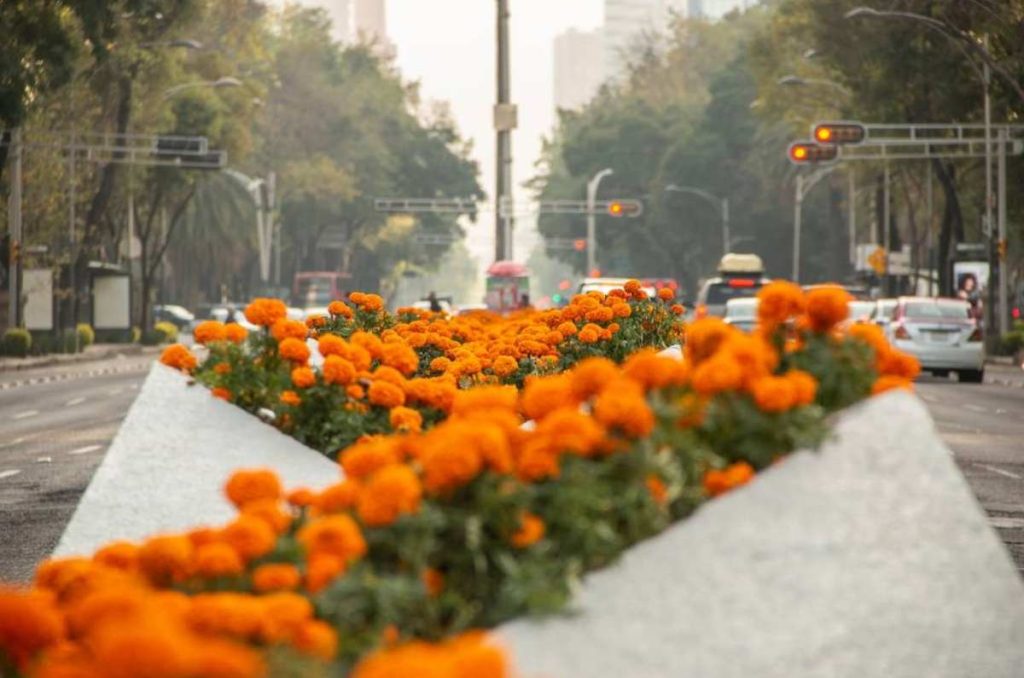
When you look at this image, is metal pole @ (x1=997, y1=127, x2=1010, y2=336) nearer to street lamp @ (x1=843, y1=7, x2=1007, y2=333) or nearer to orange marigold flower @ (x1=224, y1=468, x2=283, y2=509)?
street lamp @ (x1=843, y1=7, x2=1007, y2=333)

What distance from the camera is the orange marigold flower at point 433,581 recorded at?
17.8 ft

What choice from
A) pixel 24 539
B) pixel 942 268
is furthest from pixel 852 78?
pixel 24 539

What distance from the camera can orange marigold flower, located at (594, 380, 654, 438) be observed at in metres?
5.75

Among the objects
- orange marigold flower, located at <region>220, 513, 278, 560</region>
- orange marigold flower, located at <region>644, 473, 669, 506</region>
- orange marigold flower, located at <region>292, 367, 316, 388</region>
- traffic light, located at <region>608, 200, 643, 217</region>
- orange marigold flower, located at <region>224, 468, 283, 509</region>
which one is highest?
traffic light, located at <region>608, 200, 643, 217</region>

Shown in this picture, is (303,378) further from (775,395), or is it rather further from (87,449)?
(87,449)

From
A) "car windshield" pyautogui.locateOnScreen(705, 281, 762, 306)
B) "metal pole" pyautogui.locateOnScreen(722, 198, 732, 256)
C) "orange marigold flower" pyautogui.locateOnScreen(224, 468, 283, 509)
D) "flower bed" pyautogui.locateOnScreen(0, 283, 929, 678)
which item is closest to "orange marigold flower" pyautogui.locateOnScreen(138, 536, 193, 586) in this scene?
"flower bed" pyautogui.locateOnScreen(0, 283, 929, 678)

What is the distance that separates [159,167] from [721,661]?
7111 cm

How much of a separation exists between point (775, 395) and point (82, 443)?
20.8 m

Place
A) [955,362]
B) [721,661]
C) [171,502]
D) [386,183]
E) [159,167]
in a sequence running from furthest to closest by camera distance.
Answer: [386,183] → [159,167] → [955,362] → [171,502] → [721,661]

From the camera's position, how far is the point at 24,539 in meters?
15.2

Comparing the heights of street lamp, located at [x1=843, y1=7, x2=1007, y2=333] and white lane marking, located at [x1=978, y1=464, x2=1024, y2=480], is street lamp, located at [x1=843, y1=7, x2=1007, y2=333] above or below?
above

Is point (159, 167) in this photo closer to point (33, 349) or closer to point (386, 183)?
point (33, 349)

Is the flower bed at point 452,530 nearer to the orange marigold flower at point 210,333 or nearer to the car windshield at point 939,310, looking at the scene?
the orange marigold flower at point 210,333

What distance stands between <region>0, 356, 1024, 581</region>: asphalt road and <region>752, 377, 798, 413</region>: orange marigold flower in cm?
723
